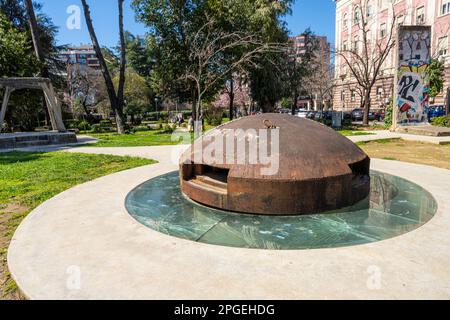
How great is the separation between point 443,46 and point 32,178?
40.8 m

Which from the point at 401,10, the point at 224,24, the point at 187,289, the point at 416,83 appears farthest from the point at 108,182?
the point at 401,10

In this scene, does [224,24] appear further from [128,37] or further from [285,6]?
[128,37]

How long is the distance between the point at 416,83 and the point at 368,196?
58.4 ft

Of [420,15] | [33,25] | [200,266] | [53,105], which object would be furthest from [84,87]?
[200,266]

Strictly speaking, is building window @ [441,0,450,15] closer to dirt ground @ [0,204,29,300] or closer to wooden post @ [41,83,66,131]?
wooden post @ [41,83,66,131]

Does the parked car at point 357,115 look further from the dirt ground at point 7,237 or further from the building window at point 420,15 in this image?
the dirt ground at point 7,237

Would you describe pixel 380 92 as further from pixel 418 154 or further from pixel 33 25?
pixel 33 25

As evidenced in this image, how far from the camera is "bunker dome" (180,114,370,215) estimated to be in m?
4.74

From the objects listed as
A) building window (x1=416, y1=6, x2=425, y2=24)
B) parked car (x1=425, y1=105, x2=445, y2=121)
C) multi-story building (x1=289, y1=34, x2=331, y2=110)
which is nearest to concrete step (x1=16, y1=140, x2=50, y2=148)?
multi-story building (x1=289, y1=34, x2=331, y2=110)

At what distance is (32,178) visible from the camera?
826cm

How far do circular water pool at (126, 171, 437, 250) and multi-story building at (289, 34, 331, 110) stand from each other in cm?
2502

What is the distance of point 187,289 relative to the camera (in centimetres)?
284
